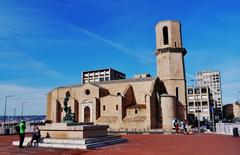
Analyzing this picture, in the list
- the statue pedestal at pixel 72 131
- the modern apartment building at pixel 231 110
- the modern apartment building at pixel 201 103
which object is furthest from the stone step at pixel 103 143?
the modern apartment building at pixel 231 110

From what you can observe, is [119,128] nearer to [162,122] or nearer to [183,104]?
[162,122]

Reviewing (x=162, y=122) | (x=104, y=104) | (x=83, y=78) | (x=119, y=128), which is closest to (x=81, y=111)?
(x=104, y=104)

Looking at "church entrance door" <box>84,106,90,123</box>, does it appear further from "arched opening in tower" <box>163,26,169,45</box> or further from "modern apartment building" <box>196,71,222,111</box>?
"modern apartment building" <box>196,71,222,111</box>

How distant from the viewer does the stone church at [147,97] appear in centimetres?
4812

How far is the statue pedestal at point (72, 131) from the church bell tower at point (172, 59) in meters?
33.2

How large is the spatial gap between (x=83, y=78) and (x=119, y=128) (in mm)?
110971

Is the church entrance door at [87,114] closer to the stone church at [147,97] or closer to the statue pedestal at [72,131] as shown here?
the stone church at [147,97]

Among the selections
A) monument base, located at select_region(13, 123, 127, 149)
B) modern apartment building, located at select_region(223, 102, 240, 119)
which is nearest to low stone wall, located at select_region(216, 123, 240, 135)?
monument base, located at select_region(13, 123, 127, 149)

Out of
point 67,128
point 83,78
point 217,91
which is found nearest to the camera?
point 67,128

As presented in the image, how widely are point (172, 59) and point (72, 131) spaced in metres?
37.5

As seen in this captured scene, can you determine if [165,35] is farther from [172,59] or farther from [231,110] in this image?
[231,110]

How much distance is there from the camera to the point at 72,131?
2020cm

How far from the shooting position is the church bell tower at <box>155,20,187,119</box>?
53.1m

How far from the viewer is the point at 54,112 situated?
5969 cm
